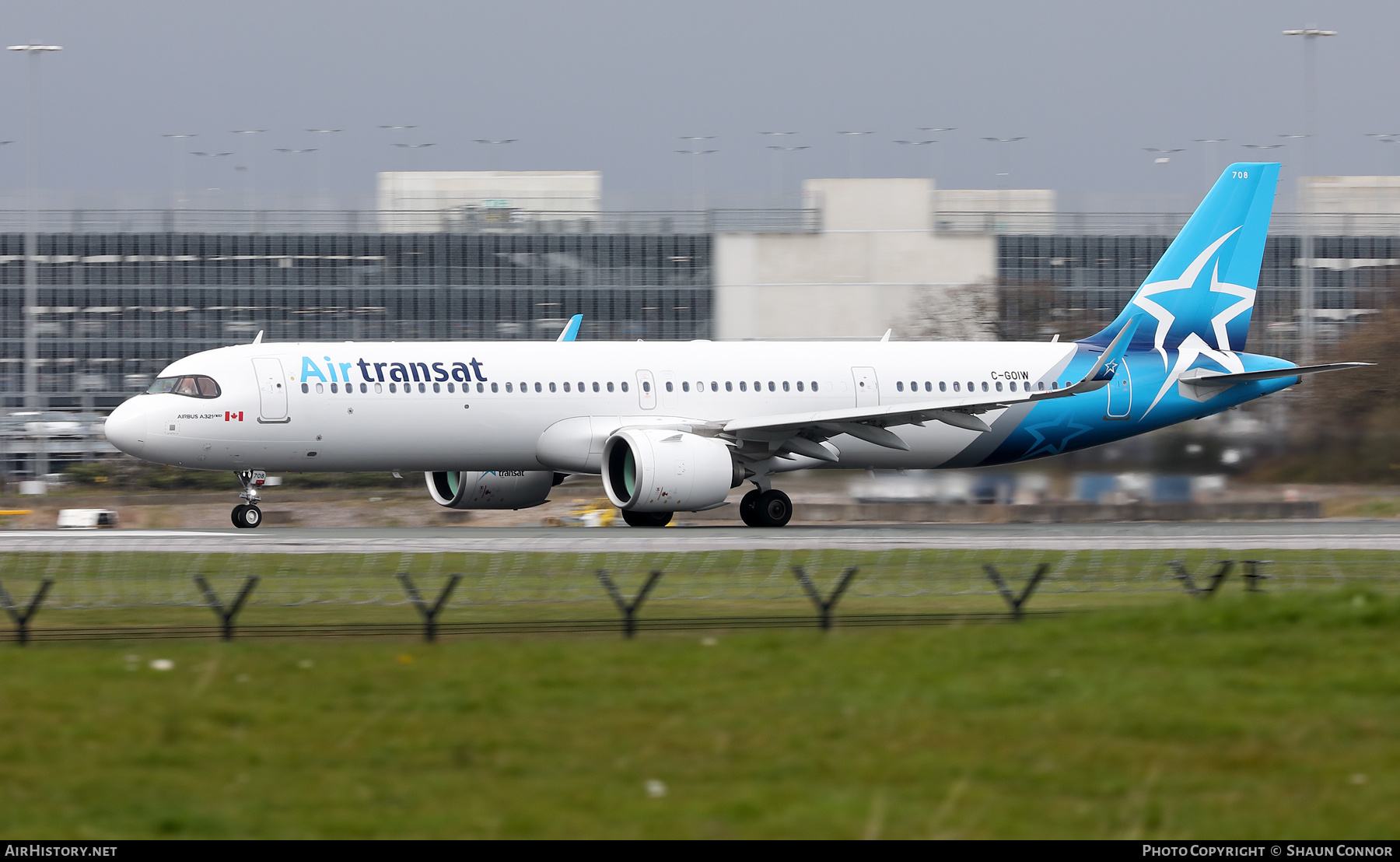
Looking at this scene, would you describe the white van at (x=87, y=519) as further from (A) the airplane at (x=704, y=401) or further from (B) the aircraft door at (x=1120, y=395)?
(B) the aircraft door at (x=1120, y=395)

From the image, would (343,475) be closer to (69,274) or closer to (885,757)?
(885,757)

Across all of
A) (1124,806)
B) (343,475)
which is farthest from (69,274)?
(1124,806)

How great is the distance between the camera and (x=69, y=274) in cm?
13012

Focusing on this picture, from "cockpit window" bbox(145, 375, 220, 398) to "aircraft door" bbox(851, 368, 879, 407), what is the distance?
13209mm

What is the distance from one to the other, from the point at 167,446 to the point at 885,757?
2392cm

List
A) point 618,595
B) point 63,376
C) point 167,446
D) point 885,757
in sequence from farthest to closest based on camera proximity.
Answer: point 63,376
point 167,446
point 618,595
point 885,757

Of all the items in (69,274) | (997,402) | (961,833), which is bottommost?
(961,833)

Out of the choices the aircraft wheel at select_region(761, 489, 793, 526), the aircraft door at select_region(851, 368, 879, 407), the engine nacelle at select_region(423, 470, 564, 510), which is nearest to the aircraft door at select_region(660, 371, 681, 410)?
the aircraft wheel at select_region(761, 489, 793, 526)

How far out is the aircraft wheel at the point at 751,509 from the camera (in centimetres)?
3416

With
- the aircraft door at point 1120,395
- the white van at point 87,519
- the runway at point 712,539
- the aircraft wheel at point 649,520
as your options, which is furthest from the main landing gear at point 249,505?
the aircraft door at point 1120,395

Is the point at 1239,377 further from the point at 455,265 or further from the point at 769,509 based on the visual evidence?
the point at 455,265

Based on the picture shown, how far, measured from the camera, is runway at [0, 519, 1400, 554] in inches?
1047

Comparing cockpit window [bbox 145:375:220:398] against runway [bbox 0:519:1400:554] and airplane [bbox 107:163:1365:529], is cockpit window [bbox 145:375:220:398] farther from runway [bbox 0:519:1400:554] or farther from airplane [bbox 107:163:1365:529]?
runway [bbox 0:519:1400:554]

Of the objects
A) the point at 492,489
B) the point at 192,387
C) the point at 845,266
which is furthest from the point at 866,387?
the point at 845,266
